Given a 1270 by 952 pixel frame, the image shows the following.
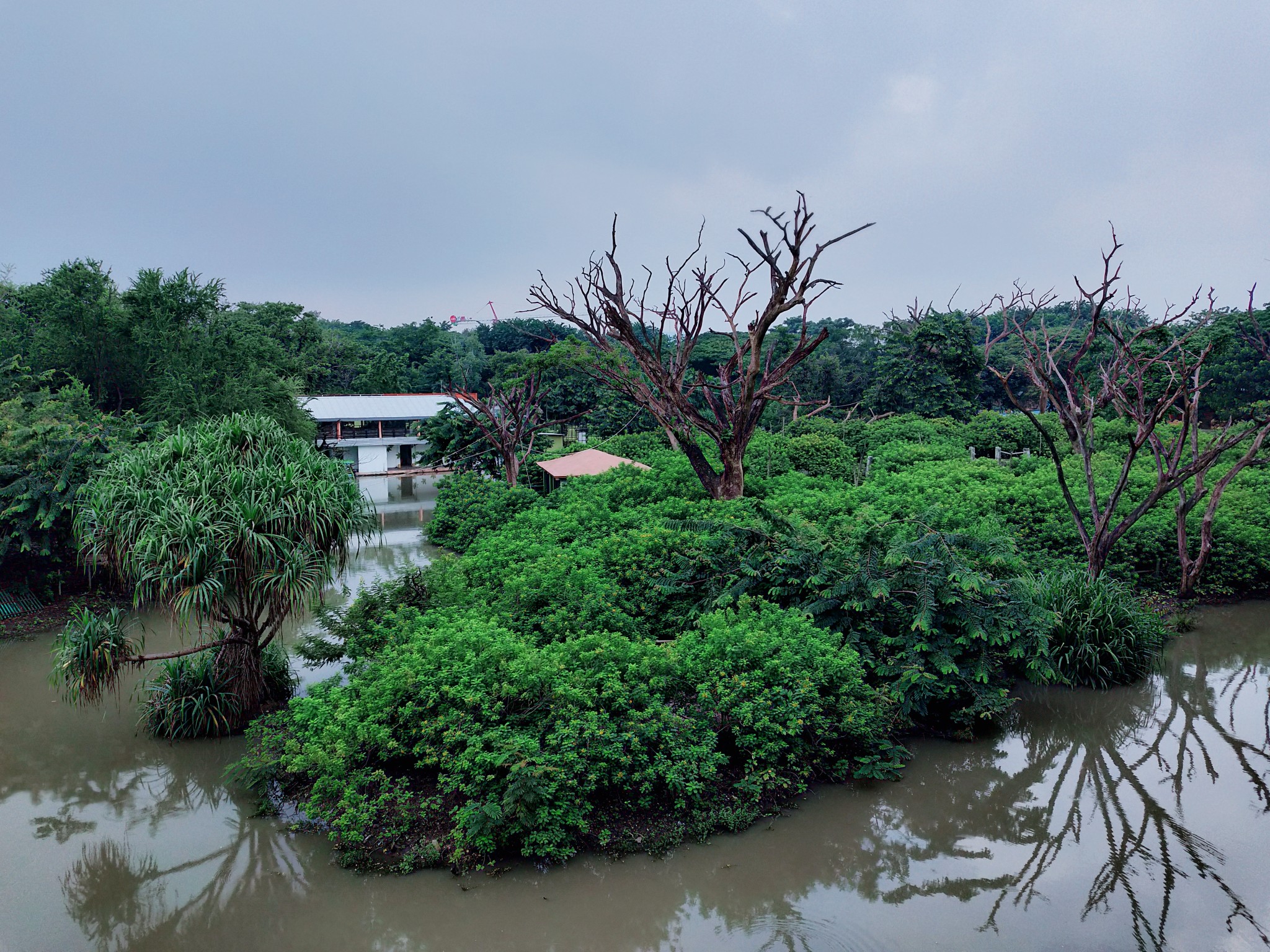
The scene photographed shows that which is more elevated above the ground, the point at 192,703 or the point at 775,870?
the point at 192,703

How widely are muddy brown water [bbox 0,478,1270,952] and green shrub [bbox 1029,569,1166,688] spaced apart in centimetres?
79

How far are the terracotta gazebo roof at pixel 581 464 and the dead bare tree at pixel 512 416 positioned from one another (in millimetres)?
655

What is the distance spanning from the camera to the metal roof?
26625mm

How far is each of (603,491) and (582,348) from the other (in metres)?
5.75

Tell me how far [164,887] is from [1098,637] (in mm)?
7507

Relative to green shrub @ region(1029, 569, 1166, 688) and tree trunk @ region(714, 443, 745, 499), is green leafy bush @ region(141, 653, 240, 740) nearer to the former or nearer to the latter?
tree trunk @ region(714, 443, 745, 499)

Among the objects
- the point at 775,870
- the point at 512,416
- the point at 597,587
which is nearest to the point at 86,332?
the point at 512,416

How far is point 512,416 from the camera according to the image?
1827cm

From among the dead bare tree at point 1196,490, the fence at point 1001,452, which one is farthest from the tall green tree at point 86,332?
the fence at point 1001,452

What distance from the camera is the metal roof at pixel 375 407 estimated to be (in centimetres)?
2662

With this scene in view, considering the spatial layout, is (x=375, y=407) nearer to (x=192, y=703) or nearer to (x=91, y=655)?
(x=192, y=703)

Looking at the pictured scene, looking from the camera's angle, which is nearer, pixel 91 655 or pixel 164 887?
pixel 164 887

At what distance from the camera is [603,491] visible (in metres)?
10.5

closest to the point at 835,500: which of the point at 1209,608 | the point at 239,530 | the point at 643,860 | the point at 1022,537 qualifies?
the point at 1022,537
